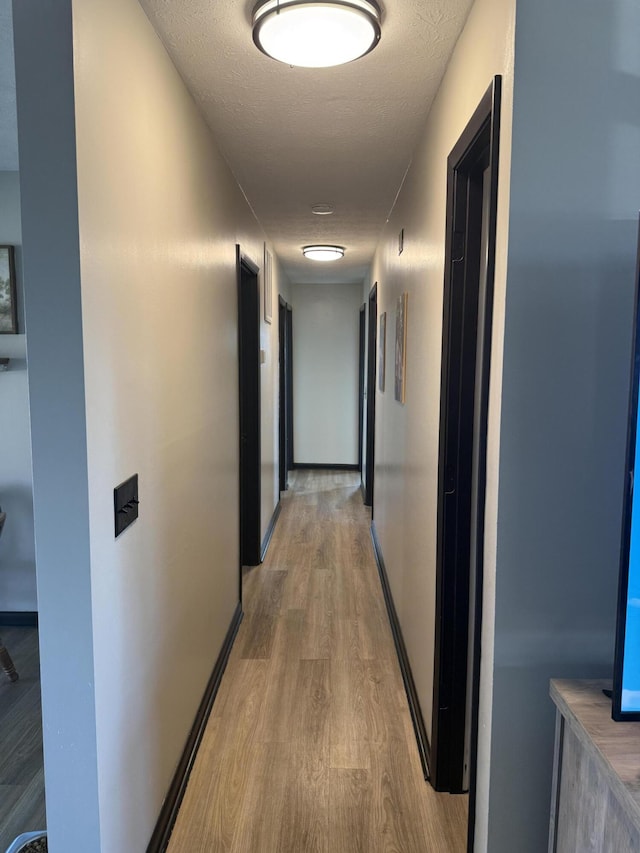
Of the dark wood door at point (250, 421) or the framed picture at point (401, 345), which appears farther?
the dark wood door at point (250, 421)

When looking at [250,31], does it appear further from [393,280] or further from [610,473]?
[393,280]

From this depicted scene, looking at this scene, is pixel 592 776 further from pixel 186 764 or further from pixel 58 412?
pixel 186 764

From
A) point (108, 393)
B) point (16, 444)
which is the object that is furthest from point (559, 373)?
point (16, 444)

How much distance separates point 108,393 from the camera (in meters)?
Answer: 1.40

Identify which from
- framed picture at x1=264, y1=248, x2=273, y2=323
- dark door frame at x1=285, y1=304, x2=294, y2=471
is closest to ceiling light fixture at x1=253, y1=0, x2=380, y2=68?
framed picture at x1=264, y1=248, x2=273, y2=323

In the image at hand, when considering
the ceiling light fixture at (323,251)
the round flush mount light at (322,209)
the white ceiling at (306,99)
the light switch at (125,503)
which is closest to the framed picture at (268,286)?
the ceiling light fixture at (323,251)

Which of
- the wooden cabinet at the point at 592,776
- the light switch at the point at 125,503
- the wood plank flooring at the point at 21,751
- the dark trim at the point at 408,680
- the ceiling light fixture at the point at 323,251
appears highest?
the ceiling light fixture at the point at 323,251

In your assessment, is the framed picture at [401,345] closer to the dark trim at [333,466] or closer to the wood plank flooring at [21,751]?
the wood plank flooring at [21,751]

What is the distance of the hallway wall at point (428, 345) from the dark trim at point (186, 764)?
2.86 feet

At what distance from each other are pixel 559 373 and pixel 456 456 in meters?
0.72

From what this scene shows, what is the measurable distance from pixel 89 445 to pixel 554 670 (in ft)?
3.65

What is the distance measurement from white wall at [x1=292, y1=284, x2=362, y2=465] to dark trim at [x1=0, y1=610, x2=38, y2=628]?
486 cm

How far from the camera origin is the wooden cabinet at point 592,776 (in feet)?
3.14

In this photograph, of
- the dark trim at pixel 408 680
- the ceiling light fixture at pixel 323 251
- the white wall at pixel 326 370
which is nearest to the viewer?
the dark trim at pixel 408 680
